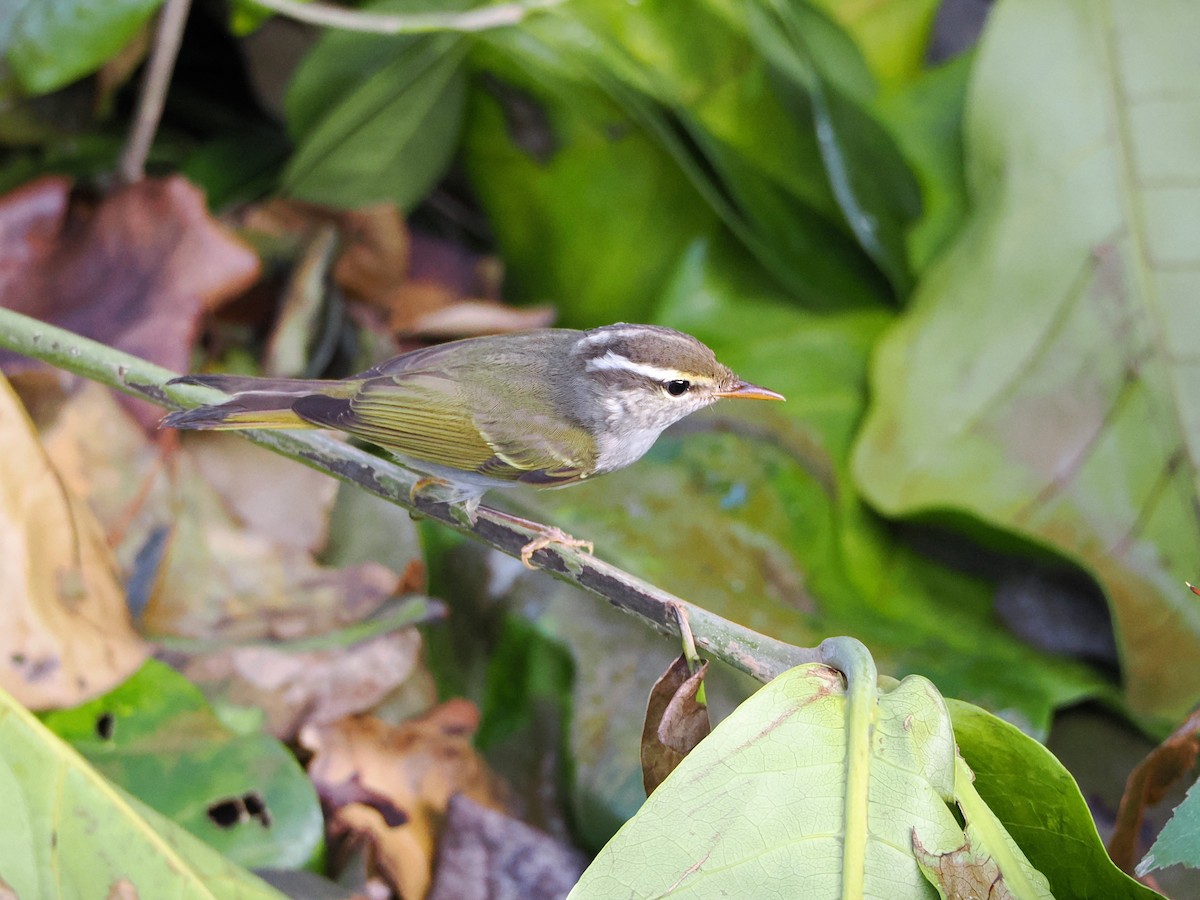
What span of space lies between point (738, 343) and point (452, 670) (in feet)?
3.05

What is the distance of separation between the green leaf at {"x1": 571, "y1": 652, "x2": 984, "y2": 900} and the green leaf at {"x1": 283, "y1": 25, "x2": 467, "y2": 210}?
1.67 metres

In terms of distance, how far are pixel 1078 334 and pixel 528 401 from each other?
102 centimetres

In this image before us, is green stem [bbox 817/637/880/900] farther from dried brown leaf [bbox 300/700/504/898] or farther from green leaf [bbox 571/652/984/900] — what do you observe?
dried brown leaf [bbox 300/700/504/898]

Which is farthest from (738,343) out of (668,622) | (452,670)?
(668,622)

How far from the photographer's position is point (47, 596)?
173 cm

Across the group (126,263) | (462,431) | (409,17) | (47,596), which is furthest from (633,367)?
(126,263)

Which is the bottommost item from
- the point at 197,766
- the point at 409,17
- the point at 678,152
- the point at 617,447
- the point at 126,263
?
the point at 197,766

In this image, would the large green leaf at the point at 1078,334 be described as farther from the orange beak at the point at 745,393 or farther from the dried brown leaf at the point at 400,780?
the dried brown leaf at the point at 400,780

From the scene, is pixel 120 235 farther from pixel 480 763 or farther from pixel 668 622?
pixel 668 622

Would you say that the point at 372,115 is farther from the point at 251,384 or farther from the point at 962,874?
the point at 962,874

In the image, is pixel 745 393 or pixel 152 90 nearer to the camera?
→ pixel 745 393

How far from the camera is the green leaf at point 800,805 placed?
1177 mm

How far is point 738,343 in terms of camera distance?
2465mm

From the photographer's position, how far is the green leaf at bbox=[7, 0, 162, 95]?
6.82 ft
